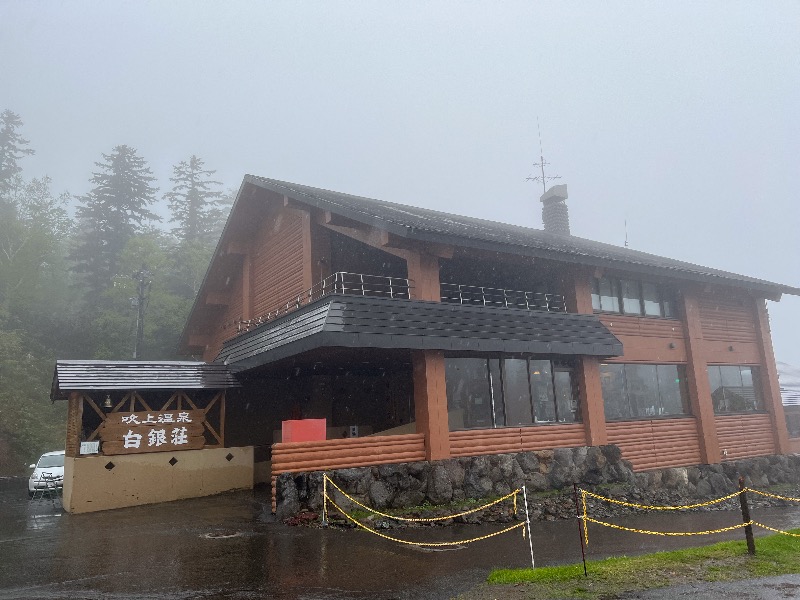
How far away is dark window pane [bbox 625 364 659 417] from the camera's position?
19141 millimetres

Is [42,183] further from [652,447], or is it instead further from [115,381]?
[652,447]

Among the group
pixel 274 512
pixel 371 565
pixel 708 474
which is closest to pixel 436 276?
pixel 274 512

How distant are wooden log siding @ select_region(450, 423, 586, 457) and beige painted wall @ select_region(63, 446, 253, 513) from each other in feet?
25.8

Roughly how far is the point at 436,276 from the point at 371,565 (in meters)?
8.06

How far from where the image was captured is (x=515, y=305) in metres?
18.8

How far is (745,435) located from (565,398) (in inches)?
363

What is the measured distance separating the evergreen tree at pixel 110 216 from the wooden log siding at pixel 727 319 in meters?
43.2

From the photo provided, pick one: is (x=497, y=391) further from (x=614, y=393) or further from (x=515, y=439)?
(x=614, y=393)

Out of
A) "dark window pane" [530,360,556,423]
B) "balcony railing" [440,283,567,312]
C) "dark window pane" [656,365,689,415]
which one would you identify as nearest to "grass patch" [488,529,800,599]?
"dark window pane" [530,360,556,423]

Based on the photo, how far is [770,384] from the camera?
75.3 ft

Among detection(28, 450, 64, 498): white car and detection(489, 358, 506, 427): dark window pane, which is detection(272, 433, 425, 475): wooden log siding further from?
detection(28, 450, 64, 498): white car

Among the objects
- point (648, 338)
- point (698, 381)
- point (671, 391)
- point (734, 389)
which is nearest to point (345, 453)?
point (648, 338)

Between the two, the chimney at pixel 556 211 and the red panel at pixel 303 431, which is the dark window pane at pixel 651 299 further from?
the red panel at pixel 303 431

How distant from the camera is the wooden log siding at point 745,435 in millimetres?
20891
